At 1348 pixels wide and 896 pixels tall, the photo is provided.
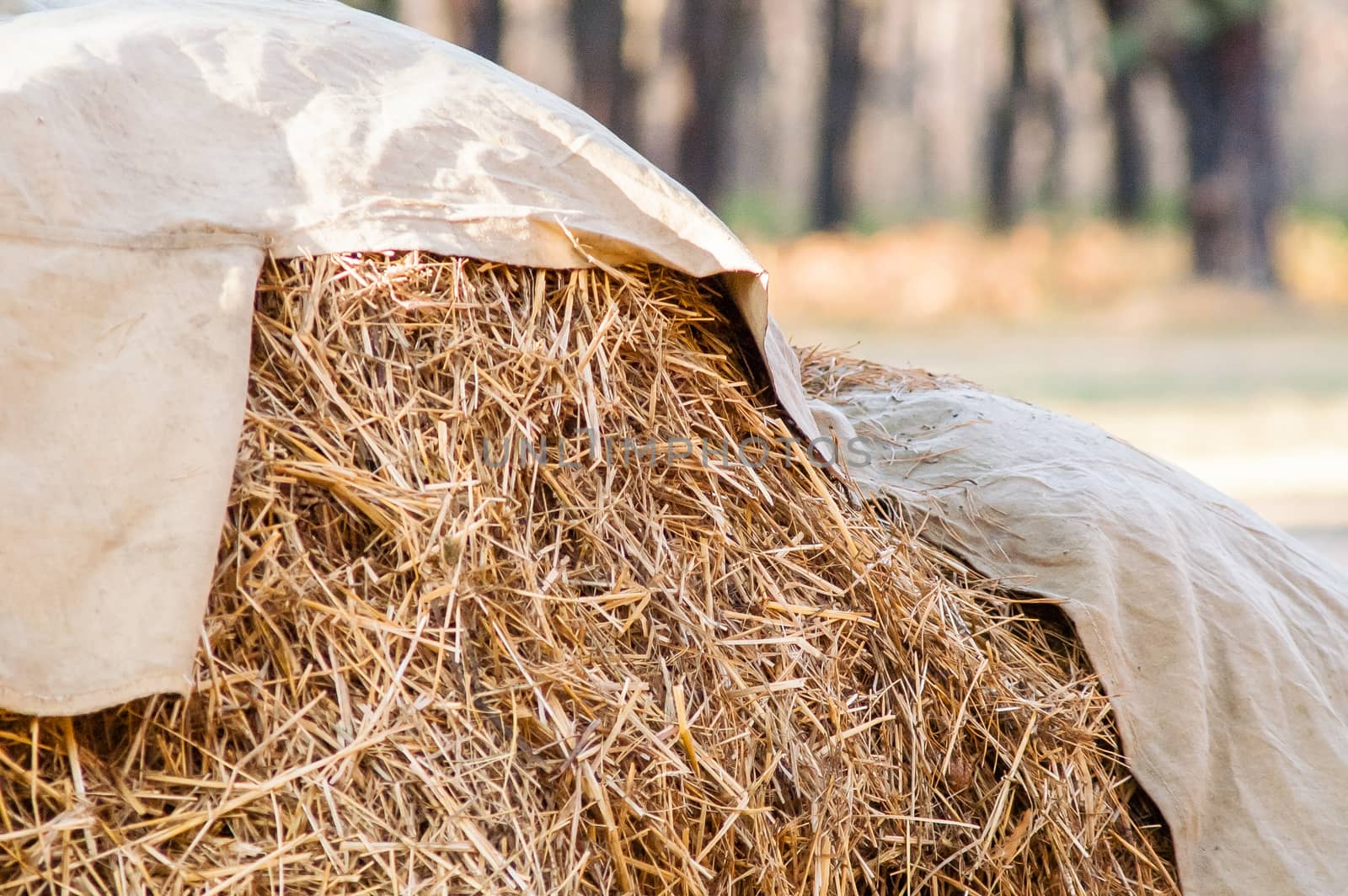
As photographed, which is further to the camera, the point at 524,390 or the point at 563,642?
the point at 524,390

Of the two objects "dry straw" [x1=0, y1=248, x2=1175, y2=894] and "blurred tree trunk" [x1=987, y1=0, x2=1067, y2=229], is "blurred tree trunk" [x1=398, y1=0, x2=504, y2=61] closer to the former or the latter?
"blurred tree trunk" [x1=987, y1=0, x2=1067, y2=229]

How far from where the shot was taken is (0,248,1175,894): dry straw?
1.88m

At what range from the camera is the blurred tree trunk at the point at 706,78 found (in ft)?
62.0

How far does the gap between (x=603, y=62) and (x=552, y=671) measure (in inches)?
655

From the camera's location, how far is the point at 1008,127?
85.6 ft

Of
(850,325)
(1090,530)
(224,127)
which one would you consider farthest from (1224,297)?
(224,127)

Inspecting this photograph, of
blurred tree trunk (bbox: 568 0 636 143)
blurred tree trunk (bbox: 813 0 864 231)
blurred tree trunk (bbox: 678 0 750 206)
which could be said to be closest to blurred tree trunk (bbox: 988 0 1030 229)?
blurred tree trunk (bbox: 813 0 864 231)

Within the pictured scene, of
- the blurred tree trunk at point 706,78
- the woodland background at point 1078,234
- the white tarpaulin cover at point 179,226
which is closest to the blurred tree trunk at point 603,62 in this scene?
the woodland background at point 1078,234

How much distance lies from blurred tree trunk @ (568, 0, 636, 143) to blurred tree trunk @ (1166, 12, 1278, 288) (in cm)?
706

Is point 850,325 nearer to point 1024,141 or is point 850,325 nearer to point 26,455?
point 26,455

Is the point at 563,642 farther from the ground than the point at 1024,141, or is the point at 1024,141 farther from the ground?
the point at 563,642

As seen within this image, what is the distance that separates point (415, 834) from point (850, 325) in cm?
1392

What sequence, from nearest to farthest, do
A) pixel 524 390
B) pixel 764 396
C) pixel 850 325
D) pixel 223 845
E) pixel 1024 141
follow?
pixel 223 845
pixel 524 390
pixel 764 396
pixel 850 325
pixel 1024 141

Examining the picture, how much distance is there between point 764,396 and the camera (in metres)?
2.60
